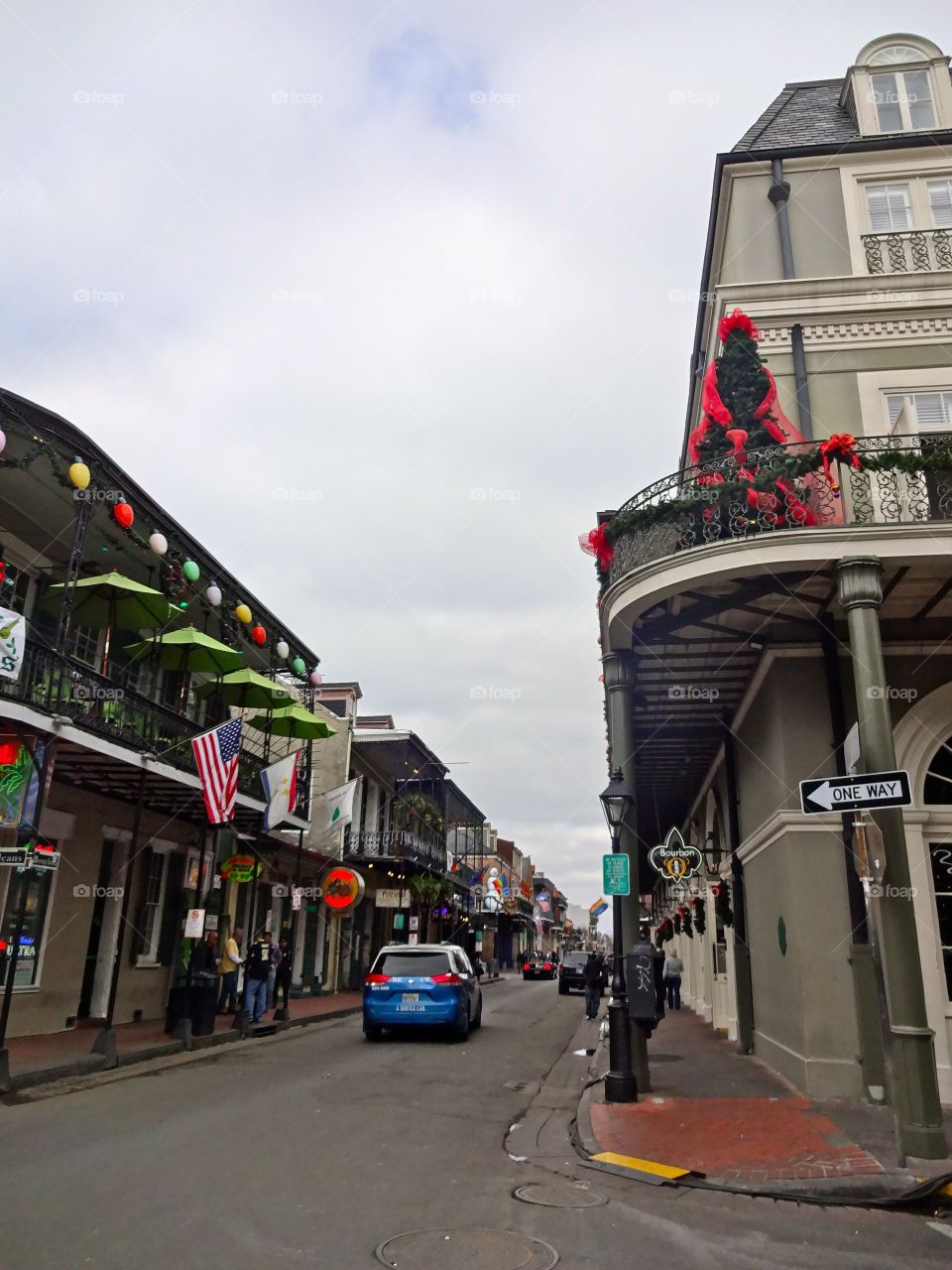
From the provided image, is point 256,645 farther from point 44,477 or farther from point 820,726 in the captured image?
point 820,726

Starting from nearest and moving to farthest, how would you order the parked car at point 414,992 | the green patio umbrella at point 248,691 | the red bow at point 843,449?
the red bow at point 843,449 → the parked car at point 414,992 → the green patio umbrella at point 248,691

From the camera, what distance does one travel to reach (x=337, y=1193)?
6.21m

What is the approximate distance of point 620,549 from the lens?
433 inches

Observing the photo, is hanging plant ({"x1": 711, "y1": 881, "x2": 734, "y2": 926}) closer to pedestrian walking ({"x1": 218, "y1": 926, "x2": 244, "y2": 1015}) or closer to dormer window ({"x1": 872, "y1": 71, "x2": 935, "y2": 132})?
pedestrian walking ({"x1": 218, "y1": 926, "x2": 244, "y2": 1015})

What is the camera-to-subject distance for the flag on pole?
61.1 ft

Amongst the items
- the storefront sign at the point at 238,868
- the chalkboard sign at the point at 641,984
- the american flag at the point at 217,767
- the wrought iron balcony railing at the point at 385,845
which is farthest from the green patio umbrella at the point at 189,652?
the wrought iron balcony railing at the point at 385,845

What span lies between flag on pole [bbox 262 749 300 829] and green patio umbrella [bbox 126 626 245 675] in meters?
2.38

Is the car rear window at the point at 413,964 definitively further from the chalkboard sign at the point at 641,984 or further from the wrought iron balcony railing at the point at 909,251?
the wrought iron balcony railing at the point at 909,251

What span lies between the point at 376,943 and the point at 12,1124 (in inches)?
1110

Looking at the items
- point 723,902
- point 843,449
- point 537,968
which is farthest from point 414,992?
point 537,968

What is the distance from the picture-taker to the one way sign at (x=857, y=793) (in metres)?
7.48

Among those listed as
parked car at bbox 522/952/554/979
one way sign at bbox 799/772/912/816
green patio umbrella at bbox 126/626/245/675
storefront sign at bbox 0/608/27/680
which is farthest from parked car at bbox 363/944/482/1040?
parked car at bbox 522/952/554/979

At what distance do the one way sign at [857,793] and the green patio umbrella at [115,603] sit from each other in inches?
413

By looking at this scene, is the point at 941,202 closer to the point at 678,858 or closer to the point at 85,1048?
the point at 678,858
